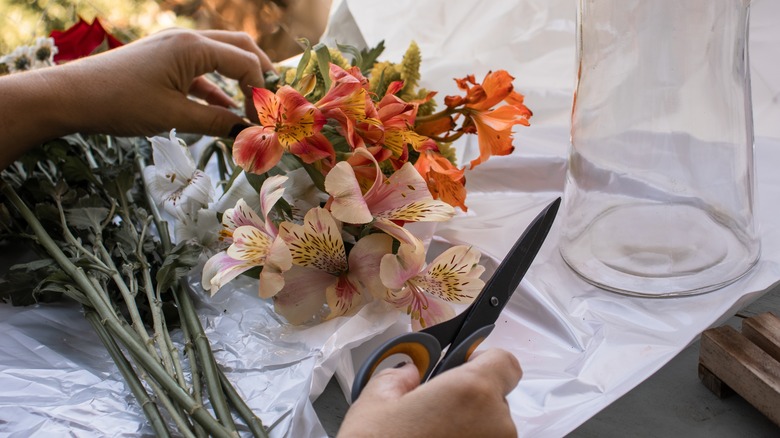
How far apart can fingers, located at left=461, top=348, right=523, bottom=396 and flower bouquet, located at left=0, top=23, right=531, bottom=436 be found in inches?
5.7

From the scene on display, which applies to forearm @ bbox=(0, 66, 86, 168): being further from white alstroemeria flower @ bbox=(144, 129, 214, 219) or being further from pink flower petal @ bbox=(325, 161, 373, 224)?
pink flower petal @ bbox=(325, 161, 373, 224)

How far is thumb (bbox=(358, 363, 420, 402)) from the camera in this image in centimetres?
36

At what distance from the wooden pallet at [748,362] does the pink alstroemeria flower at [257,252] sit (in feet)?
0.88

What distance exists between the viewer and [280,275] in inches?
20.3

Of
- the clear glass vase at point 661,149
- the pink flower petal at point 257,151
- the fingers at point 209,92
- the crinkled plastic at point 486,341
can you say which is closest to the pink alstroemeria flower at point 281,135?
the pink flower petal at point 257,151

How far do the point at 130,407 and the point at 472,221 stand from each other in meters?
0.34

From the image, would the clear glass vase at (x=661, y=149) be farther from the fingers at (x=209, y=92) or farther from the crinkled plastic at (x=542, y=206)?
the fingers at (x=209, y=92)

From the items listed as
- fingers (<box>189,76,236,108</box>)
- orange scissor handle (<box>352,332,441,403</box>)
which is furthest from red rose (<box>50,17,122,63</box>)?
orange scissor handle (<box>352,332,441,403</box>)

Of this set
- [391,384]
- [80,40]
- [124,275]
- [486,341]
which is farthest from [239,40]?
[391,384]

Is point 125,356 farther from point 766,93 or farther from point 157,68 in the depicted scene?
point 766,93

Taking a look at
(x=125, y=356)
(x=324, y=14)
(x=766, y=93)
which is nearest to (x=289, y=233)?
(x=125, y=356)

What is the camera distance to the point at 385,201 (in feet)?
1.75

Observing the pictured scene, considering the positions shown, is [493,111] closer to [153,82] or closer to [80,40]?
[153,82]

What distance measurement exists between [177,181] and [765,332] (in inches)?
16.8
